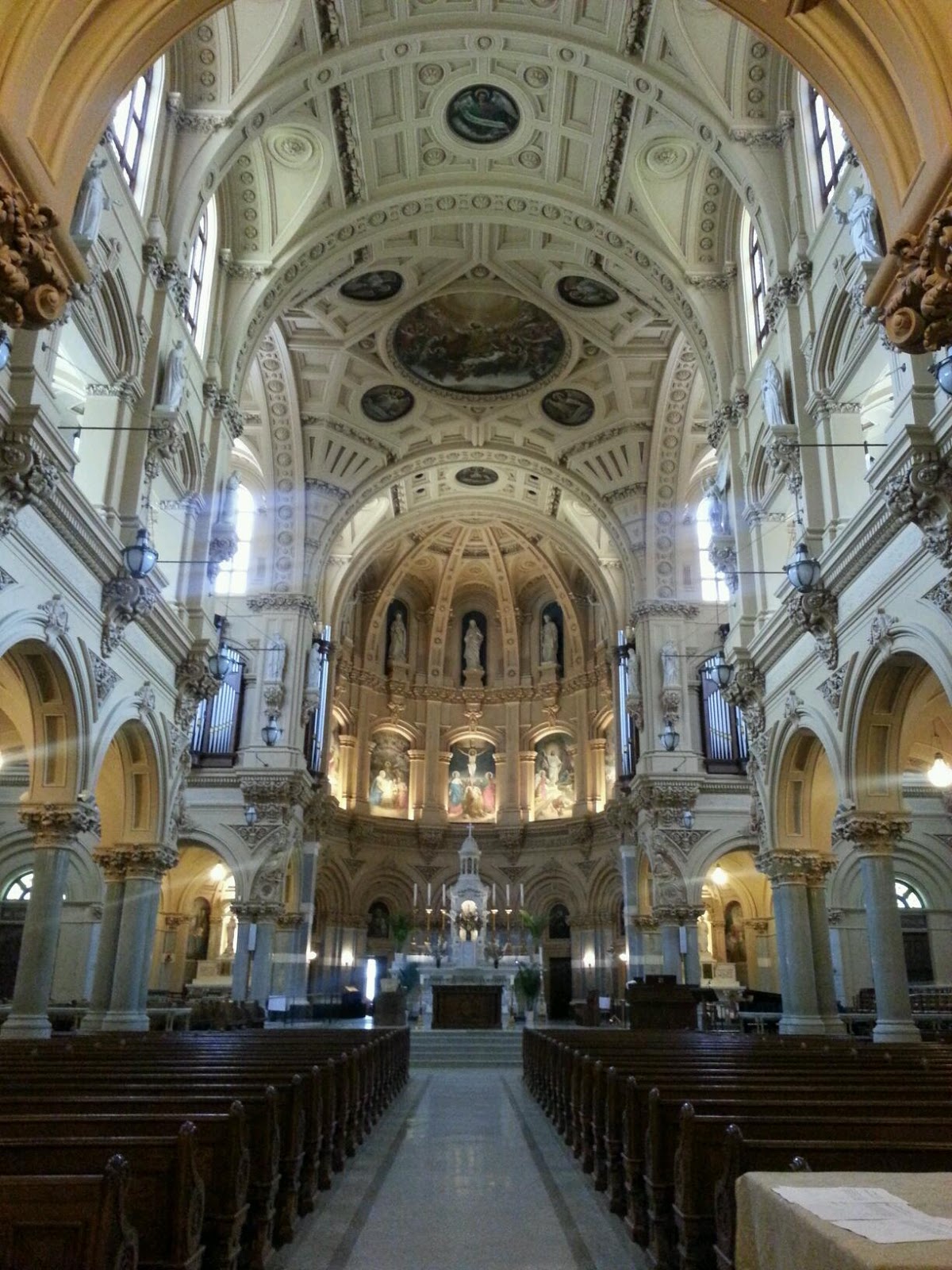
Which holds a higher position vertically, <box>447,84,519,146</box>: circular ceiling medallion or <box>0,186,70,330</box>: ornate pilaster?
<box>447,84,519,146</box>: circular ceiling medallion

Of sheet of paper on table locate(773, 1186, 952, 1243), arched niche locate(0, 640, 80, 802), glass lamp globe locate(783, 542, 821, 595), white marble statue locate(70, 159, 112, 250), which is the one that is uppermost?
white marble statue locate(70, 159, 112, 250)

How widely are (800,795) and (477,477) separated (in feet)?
62.6

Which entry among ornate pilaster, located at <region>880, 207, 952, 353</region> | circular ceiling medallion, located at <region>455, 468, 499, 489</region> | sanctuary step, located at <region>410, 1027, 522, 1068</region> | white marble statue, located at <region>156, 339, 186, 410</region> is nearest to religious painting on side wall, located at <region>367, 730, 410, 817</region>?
circular ceiling medallion, located at <region>455, 468, 499, 489</region>

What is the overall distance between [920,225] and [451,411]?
2337 cm

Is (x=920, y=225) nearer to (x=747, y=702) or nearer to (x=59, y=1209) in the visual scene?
(x=59, y=1209)

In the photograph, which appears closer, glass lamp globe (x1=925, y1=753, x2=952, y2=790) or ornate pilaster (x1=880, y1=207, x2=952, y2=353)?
ornate pilaster (x1=880, y1=207, x2=952, y2=353)

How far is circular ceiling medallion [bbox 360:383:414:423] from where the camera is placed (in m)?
29.7

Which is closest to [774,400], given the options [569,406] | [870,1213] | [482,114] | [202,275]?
[482,114]

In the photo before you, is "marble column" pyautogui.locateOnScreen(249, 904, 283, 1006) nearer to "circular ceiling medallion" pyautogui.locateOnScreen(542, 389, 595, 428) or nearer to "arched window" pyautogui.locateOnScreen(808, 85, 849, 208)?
"circular ceiling medallion" pyautogui.locateOnScreen(542, 389, 595, 428)

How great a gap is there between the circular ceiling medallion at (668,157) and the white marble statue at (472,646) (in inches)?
915

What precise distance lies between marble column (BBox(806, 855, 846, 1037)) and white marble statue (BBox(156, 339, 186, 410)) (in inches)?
525

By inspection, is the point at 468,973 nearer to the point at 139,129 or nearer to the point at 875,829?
the point at 875,829

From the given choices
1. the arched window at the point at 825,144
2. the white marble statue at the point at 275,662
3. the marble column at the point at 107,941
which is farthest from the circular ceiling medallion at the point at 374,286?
the marble column at the point at 107,941

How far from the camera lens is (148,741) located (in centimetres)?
1675
